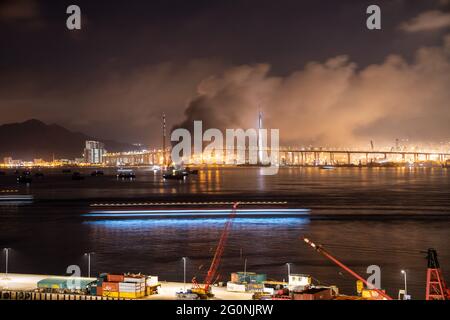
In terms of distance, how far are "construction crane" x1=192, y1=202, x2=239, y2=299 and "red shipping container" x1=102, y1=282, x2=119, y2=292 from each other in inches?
37.4

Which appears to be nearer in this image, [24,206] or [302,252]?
[302,252]

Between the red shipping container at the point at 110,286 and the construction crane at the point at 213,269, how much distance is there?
3.12 feet

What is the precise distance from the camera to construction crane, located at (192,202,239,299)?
6291 mm

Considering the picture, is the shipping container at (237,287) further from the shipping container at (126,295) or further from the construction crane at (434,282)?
the construction crane at (434,282)

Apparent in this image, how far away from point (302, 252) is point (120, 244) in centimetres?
407

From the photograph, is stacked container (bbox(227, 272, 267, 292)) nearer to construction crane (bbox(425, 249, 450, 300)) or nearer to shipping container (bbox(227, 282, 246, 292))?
shipping container (bbox(227, 282, 246, 292))

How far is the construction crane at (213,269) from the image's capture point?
629cm

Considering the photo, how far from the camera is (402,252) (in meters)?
10.5

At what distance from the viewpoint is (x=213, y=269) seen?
8898 millimetres

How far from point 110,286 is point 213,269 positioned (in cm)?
277

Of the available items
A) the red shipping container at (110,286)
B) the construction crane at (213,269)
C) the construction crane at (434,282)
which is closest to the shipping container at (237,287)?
the construction crane at (213,269)
